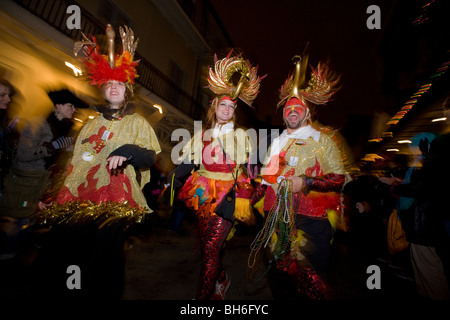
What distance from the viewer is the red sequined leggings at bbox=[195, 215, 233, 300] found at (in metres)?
2.12

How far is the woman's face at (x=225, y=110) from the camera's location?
272 cm

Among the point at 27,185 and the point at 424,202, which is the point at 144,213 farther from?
the point at 424,202

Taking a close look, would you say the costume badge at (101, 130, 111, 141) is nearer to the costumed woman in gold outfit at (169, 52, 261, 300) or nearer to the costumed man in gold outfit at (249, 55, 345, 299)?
the costumed woman in gold outfit at (169, 52, 261, 300)

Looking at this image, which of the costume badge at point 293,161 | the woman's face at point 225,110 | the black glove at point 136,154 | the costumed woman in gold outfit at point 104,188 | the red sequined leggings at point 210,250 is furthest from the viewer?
the woman's face at point 225,110

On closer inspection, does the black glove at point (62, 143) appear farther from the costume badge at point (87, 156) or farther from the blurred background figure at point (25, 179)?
the costume badge at point (87, 156)

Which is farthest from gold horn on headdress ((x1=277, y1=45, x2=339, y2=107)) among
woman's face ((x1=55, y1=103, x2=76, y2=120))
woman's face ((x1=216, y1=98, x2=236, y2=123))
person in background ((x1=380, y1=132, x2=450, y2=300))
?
woman's face ((x1=55, y1=103, x2=76, y2=120))

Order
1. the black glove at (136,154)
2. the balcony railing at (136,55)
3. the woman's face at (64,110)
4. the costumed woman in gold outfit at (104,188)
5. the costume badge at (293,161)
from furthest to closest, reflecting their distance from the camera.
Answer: the balcony railing at (136,55) < the woman's face at (64,110) < the costume badge at (293,161) < the black glove at (136,154) < the costumed woman in gold outfit at (104,188)

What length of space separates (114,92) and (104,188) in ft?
3.06

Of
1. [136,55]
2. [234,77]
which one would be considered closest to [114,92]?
[234,77]

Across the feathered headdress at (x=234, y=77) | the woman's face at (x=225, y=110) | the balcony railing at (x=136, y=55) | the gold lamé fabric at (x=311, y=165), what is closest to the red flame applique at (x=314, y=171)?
the gold lamé fabric at (x=311, y=165)

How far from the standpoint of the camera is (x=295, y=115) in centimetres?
245
